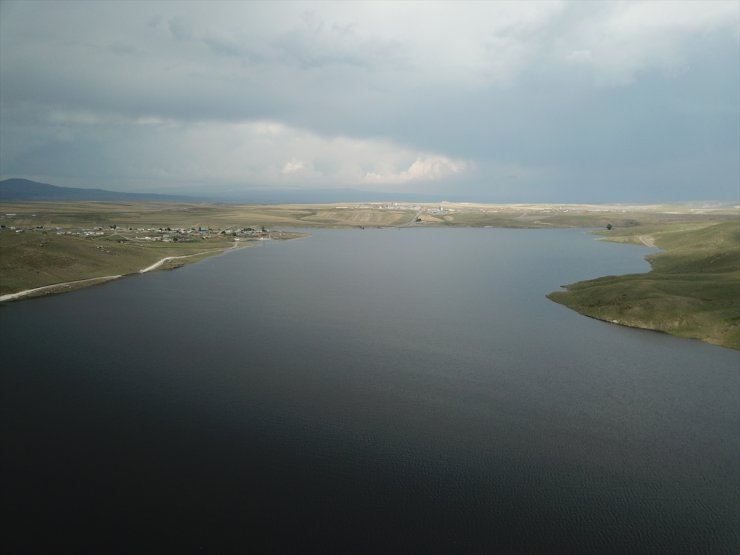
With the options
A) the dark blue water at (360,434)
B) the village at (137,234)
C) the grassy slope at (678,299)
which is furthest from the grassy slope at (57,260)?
the grassy slope at (678,299)


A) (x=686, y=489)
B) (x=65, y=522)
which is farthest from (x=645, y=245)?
(x=65, y=522)

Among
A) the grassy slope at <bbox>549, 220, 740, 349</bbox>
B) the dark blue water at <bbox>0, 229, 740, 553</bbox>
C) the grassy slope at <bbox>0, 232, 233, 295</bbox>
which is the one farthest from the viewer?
the grassy slope at <bbox>0, 232, 233, 295</bbox>

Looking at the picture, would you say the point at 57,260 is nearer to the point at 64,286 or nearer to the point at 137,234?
the point at 64,286

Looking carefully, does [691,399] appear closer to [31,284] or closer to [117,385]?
[117,385]

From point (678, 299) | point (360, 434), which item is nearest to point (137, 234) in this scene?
point (360, 434)

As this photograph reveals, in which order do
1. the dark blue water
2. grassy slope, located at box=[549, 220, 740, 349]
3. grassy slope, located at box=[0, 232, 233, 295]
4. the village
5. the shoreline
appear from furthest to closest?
the village, grassy slope, located at box=[0, 232, 233, 295], the shoreline, grassy slope, located at box=[549, 220, 740, 349], the dark blue water

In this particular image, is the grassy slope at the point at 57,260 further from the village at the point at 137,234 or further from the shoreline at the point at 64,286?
the village at the point at 137,234

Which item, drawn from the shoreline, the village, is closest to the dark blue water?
the shoreline

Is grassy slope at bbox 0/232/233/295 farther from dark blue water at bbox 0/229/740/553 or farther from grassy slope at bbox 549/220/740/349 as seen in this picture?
grassy slope at bbox 549/220/740/349
